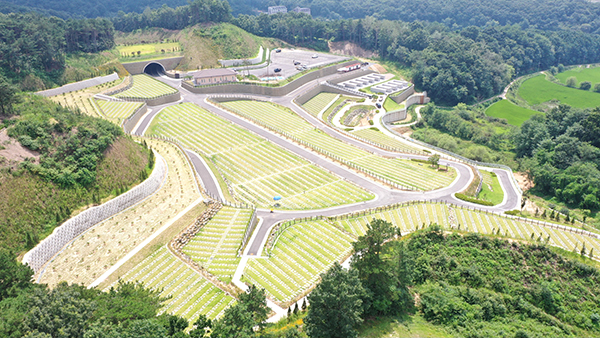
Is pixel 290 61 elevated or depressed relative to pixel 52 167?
depressed

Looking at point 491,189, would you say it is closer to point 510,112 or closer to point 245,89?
point 245,89

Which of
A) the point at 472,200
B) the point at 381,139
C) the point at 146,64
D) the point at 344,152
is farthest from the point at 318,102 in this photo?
the point at 472,200

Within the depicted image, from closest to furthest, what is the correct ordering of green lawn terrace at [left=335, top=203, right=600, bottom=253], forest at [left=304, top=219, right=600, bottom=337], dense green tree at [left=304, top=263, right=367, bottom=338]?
dense green tree at [left=304, top=263, right=367, bottom=338], forest at [left=304, top=219, right=600, bottom=337], green lawn terrace at [left=335, top=203, right=600, bottom=253]

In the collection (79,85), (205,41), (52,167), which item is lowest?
(79,85)

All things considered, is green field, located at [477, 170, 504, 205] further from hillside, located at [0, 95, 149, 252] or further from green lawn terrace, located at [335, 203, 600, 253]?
hillside, located at [0, 95, 149, 252]

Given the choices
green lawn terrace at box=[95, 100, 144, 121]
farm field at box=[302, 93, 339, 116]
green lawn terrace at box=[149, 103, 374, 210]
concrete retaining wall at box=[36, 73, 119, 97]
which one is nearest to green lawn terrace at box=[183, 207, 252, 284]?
green lawn terrace at box=[149, 103, 374, 210]

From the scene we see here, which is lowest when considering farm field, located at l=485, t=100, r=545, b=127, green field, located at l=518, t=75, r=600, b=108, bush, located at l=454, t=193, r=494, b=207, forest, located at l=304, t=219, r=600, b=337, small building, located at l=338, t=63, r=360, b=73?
farm field, located at l=485, t=100, r=545, b=127

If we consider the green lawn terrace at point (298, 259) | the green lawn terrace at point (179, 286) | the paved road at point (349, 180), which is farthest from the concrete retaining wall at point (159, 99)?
the green lawn terrace at point (298, 259)
